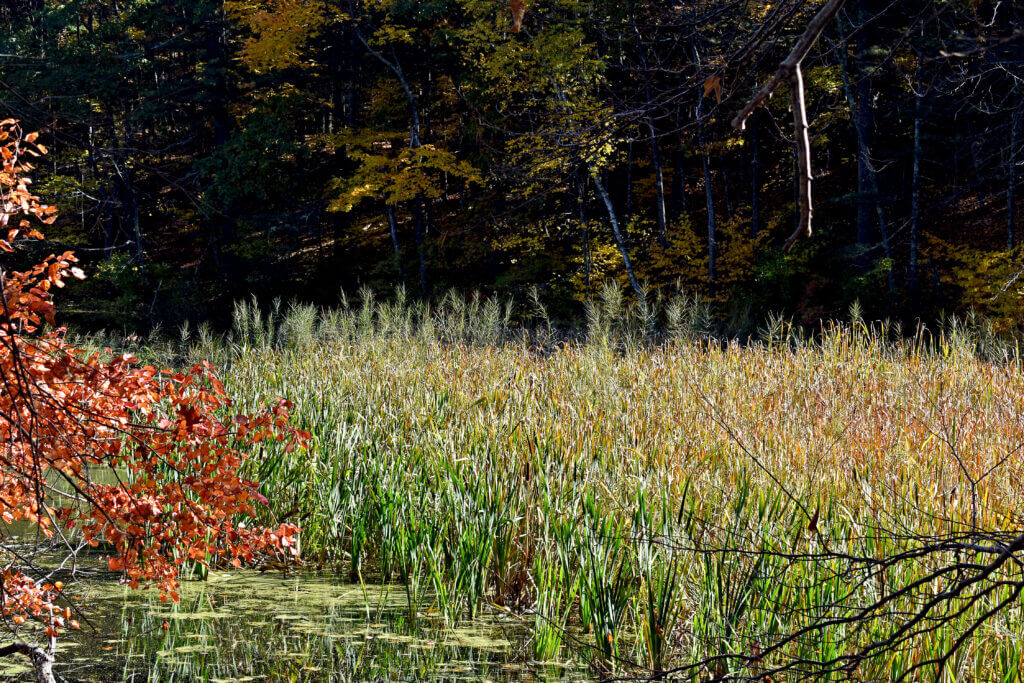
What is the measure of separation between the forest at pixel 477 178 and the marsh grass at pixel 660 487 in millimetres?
7063

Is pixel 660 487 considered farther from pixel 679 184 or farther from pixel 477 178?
pixel 679 184

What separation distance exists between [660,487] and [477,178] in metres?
13.1

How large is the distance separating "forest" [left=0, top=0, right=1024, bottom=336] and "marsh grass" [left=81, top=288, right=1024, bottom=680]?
23.2 ft

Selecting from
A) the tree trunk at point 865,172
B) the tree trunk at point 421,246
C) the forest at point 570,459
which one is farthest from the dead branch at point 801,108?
the tree trunk at point 421,246

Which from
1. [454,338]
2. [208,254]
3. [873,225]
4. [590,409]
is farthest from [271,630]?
[208,254]

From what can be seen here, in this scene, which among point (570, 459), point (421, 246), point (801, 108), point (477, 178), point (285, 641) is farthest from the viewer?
point (421, 246)

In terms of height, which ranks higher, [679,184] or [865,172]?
[679,184]

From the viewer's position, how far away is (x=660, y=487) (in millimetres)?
4012

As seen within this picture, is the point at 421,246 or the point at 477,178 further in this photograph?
the point at 421,246

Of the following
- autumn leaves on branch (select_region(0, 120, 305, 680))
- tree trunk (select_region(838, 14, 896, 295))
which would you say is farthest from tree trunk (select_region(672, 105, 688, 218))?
autumn leaves on branch (select_region(0, 120, 305, 680))

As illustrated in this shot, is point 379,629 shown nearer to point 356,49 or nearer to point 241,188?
point 241,188

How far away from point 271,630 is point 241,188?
56.5 feet

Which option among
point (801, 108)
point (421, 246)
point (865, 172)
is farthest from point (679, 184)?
point (801, 108)

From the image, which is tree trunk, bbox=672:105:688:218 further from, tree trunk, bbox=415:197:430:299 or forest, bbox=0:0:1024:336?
tree trunk, bbox=415:197:430:299
